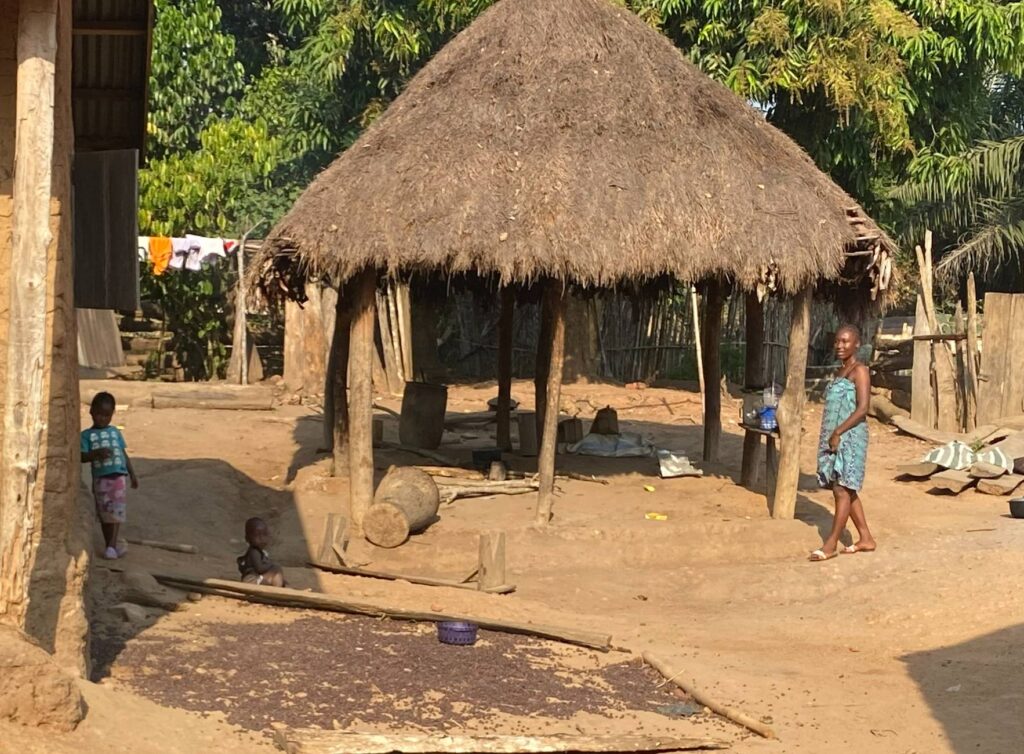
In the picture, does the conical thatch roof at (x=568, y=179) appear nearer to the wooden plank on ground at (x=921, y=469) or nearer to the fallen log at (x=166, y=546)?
the fallen log at (x=166, y=546)

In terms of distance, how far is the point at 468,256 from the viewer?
436 inches

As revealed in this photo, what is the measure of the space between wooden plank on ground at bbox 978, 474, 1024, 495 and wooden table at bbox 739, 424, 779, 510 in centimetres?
240

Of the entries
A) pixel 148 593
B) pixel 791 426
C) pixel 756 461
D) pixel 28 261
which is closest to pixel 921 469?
pixel 756 461

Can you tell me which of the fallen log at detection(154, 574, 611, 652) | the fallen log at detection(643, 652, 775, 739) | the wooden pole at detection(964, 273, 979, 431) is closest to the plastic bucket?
the fallen log at detection(154, 574, 611, 652)

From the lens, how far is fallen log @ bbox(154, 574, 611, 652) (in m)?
8.68

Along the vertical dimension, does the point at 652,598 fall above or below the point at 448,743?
below

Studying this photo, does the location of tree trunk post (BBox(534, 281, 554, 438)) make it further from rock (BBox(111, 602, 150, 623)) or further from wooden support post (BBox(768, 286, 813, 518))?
rock (BBox(111, 602, 150, 623))

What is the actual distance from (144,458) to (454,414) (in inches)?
185

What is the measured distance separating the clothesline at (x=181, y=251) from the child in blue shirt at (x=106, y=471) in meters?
9.31

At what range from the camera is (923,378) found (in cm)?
1814

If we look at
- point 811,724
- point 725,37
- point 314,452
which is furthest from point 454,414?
point 811,724

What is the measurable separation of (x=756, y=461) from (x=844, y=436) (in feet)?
7.74

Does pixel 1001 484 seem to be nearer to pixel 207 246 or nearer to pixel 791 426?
pixel 791 426

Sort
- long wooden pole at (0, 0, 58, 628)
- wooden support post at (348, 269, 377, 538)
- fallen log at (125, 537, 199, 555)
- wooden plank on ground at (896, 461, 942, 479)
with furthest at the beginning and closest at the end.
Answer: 1. wooden plank on ground at (896, 461, 942, 479)
2. wooden support post at (348, 269, 377, 538)
3. fallen log at (125, 537, 199, 555)
4. long wooden pole at (0, 0, 58, 628)
